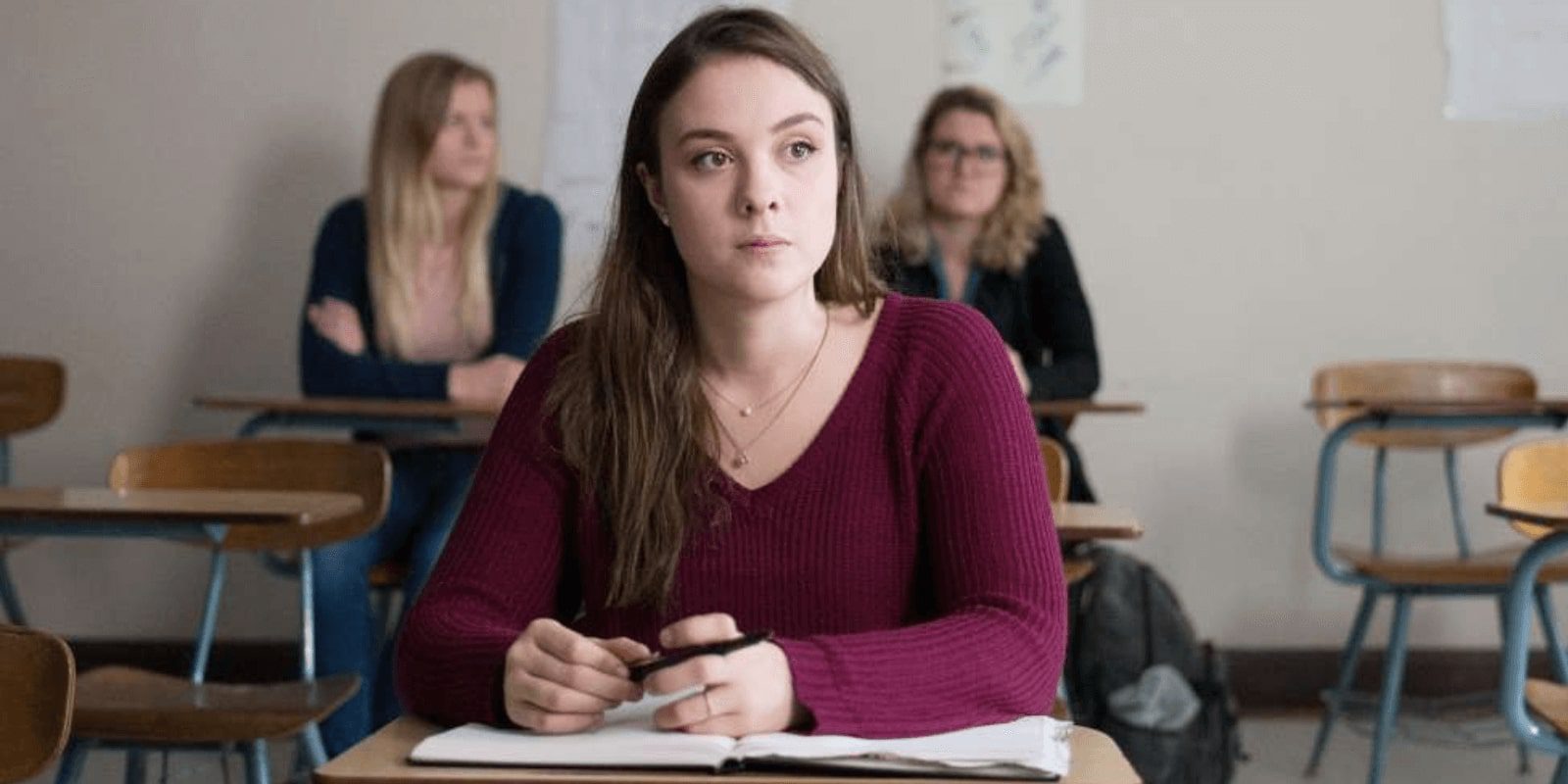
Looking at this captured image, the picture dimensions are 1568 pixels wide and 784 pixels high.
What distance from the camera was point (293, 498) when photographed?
2.96m

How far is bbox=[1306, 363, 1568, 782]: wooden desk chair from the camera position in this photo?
434 centimetres

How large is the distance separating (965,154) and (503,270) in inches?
41.4

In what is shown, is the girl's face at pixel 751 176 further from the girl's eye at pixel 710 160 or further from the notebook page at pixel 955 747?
the notebook page at pixel 955 747

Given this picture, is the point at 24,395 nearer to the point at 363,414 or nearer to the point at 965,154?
the point at 363,414

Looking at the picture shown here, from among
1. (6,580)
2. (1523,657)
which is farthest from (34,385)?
(1523,657)

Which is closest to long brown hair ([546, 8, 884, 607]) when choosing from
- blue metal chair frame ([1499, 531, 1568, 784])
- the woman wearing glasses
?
blue metal chair frame ([1499, 531, 1568, 784])

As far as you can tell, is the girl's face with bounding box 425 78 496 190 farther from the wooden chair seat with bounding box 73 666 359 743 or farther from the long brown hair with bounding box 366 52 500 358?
the wooden chair seat with bounding box 73 666 359 743

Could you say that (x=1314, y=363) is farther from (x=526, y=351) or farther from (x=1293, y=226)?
(x=526, y=351)

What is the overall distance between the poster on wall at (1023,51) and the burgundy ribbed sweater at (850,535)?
11.2 feet

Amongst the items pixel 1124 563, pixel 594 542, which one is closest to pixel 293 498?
pixel 594 542

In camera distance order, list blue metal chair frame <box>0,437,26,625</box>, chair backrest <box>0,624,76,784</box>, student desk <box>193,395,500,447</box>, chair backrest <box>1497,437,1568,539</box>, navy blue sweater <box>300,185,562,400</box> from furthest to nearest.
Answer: blue metal chair frame <box>0,437,26,625</box> → navy blue sweater <box>300,185,562,400</box> → student desk <box>193,395,500,447</box> → chair backrest <box>1497,437,1568,539</box> → chair backrest <box>0,624,76,784</box>

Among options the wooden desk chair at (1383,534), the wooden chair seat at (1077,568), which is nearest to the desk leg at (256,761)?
the wooden chair seat at (1077,568)

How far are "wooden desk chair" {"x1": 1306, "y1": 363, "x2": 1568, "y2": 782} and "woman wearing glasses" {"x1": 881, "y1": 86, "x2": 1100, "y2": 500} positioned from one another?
613 millimetres

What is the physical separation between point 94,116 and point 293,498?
268 centimetres
